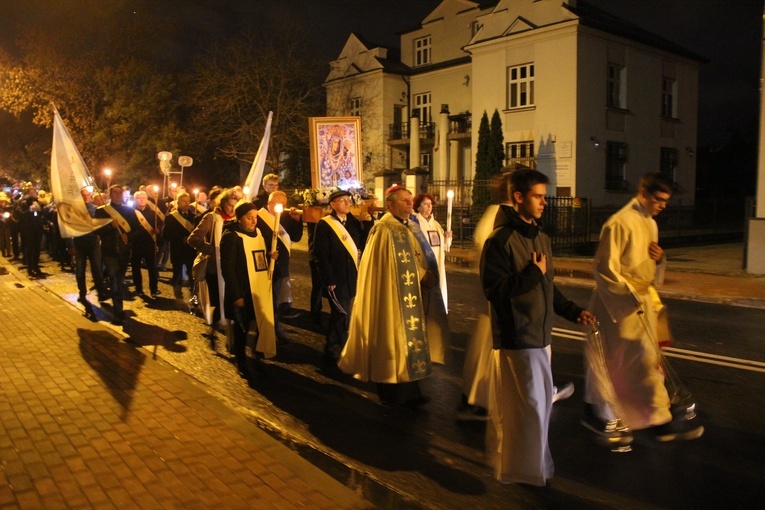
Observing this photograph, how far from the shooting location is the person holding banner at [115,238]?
32.1 feet

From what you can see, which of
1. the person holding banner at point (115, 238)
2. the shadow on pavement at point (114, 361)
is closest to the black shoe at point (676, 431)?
the shadow on pavement at point (114, 361)

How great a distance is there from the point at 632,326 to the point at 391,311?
1866mm

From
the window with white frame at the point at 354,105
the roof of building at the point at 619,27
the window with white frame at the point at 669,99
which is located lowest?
the window with white frame at the point at 669,99

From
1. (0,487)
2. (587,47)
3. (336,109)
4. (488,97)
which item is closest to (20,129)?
(336,109)

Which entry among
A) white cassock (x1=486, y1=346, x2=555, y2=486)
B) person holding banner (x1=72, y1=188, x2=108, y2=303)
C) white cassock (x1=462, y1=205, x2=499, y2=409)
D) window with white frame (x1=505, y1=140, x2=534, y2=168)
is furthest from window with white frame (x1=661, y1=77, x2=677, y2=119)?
white cassock (x1=486, y1=346, x2=555, y2=486)

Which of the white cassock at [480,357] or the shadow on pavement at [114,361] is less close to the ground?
the white cassock at [480,357]

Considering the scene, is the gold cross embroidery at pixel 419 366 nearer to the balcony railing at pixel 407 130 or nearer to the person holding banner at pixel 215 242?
the person holding banner at pixel 215 242

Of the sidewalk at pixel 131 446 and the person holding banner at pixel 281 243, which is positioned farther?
the person holding banner at pixel 281 243

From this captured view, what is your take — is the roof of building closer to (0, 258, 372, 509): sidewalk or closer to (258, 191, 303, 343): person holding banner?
(258, 191, 303, 343): person holding banner

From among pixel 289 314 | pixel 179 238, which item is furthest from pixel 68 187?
pixel 289 314

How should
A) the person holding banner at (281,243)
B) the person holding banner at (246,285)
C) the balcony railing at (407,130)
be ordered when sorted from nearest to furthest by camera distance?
the person holding banner at (246,285) → the person holding banner at (281,243) → the balcony railing at (407,130)

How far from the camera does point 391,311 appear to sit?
18.7 feet

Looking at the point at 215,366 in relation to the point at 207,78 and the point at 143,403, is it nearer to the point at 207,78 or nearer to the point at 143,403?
the point at 143,403

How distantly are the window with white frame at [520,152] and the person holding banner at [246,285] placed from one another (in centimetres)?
2416
